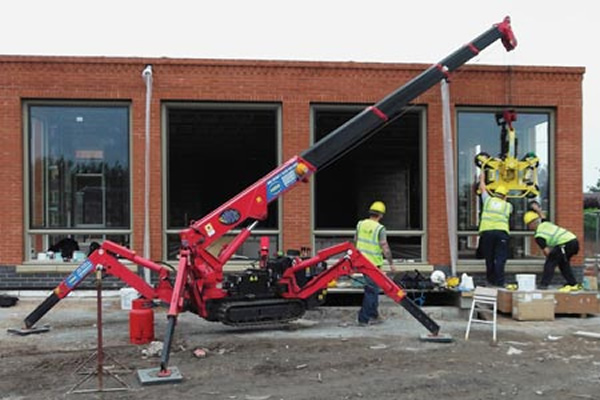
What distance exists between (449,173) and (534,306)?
324cm

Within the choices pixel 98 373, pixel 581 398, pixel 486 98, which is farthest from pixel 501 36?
pixel 98 373

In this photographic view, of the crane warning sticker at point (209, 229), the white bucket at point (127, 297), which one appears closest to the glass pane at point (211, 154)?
the white bucket at point (127, 297)

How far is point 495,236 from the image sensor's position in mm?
11734

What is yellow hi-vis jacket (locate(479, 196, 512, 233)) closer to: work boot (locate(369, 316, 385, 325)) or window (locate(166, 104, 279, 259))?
work boot (locate(369, 316, 385, 325))

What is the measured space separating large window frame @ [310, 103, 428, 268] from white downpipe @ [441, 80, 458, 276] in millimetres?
517

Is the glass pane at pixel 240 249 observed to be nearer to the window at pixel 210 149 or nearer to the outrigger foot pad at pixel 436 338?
the window at pixel 210 149

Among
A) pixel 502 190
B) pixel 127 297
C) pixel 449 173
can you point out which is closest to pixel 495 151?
pixel 502 190

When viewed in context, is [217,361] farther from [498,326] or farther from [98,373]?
[498,326]

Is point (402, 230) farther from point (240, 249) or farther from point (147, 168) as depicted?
point (147, 168)

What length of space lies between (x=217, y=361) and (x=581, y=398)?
13.5 feet

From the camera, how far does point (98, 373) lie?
6.62 metres

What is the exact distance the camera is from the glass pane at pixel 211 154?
12719 millimetres

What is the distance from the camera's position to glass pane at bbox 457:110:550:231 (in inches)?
508

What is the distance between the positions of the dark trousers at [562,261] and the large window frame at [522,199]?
3.43ft
